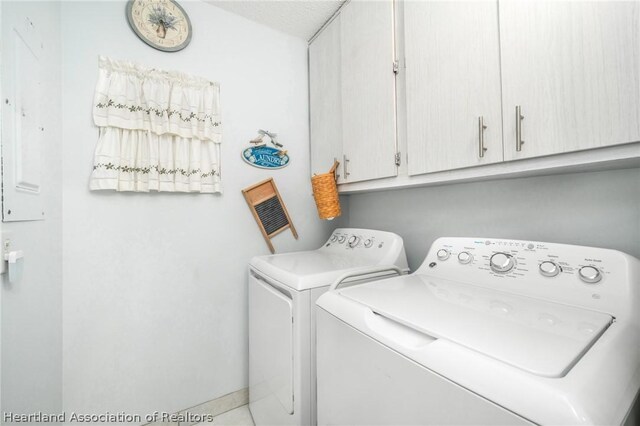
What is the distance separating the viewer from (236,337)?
1.84m

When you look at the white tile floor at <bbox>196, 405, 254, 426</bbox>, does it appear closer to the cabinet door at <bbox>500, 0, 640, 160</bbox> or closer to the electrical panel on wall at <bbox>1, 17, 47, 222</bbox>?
the electrical panel on wall at <bbox>1, 17, 47, 222</bbox>

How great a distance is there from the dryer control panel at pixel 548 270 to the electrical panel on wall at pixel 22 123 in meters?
1.65

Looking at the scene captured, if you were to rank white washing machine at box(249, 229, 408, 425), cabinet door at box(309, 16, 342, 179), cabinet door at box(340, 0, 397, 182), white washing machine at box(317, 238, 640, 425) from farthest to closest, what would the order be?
cabinet door at box(309, 16, 342, 179), cabinet door at box(340, 0, 397, 182), white washing machine at box(249, 229, 408, 425), white washing machine at box(317, 238, 640, 425)

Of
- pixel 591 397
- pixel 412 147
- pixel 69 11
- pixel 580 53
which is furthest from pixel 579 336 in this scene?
pixel 69 11

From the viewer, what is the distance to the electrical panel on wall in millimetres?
833

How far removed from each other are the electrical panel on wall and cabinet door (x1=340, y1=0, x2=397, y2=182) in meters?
1.47

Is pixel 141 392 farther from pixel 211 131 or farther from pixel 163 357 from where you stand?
pixel 211 131

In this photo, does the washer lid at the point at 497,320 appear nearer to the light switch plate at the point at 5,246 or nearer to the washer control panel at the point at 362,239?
the washer control panel at the point at 362,239

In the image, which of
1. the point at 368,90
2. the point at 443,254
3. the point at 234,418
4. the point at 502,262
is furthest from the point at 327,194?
the point at 234,418

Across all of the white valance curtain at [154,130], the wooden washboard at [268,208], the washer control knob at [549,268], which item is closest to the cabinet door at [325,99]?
the wooden washboard at [268,208]

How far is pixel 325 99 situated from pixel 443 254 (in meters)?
1.38

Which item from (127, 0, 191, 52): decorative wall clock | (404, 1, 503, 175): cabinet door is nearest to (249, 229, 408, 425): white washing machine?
(404, 1, 503, 175): cabinet door

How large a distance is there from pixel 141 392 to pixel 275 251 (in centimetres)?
116

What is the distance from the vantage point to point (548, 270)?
0.95 m
